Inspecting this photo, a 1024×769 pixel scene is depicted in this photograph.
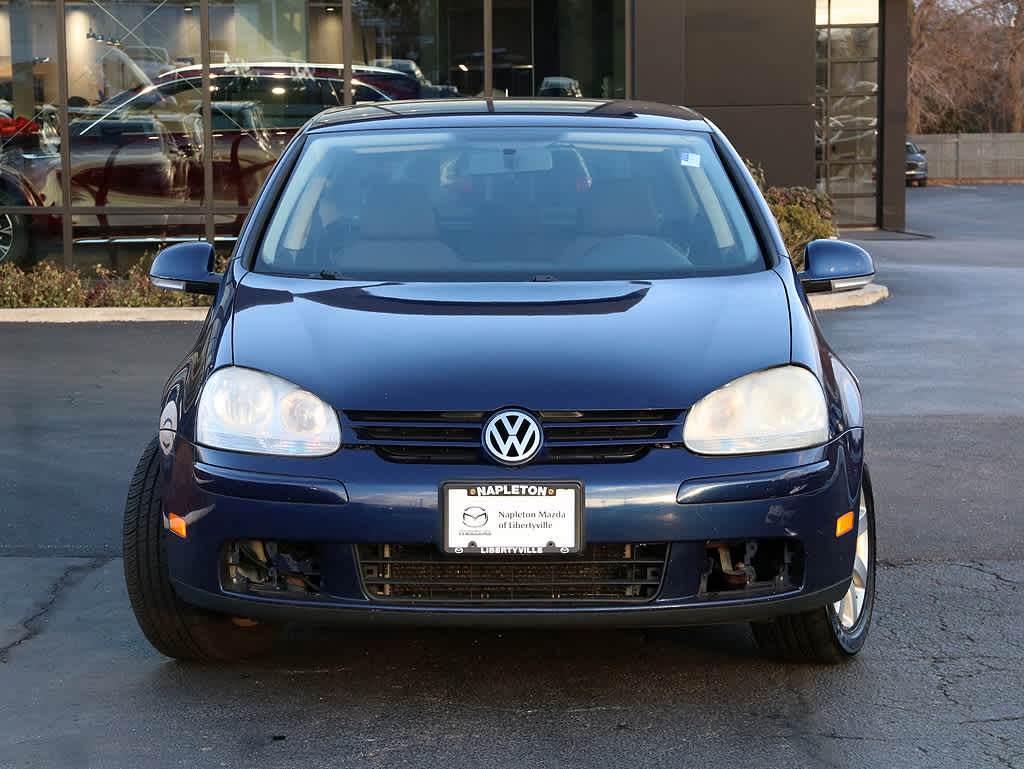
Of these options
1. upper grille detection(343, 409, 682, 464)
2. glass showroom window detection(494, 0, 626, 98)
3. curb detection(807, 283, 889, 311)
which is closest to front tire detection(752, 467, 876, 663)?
upper grille detection(343, 409, 682, 464)

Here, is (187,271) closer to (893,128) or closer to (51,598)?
(51,598)

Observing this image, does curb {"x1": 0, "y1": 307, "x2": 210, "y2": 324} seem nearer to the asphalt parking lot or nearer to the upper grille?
the asphalt parking lot

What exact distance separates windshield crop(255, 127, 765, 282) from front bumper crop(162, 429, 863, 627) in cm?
99

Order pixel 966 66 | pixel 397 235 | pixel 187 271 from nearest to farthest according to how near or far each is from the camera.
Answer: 1. pixel 397 235
2. pixel 187 271
3. pixel 966 66

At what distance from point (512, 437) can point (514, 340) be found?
354mm

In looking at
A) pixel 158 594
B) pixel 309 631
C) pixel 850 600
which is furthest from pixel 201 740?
pixel 850 600

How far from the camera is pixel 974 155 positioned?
52.7m

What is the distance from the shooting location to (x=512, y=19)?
18250mm

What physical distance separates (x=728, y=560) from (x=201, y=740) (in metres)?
1.39

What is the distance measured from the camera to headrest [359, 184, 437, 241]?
512cm

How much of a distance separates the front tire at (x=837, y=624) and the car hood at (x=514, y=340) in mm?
596

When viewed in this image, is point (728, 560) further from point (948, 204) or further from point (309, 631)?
point (948, 204)

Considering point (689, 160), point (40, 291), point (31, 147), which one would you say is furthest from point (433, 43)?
point (689, 160)

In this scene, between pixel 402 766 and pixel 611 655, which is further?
pixel 611 655
